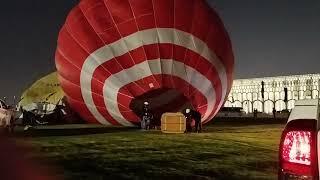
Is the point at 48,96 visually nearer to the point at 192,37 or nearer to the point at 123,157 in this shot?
the point at 192,37

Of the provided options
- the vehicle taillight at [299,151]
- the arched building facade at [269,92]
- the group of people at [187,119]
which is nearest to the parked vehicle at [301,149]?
the vehicle taillight at [299,151]

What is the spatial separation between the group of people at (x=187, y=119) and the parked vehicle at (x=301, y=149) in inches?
776

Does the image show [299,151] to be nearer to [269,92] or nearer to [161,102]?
[161,102]

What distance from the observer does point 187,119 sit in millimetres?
23781

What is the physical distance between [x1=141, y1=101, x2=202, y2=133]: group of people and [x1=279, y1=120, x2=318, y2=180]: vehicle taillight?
19738 millimetres

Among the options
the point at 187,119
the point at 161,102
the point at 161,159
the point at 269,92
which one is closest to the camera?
the point at 161,159

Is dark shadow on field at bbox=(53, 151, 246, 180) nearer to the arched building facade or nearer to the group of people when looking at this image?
the group of people

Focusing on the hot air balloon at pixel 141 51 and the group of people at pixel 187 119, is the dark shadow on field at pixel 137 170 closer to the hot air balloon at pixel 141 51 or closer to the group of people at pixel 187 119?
the hot air balloon at pixel 141 51

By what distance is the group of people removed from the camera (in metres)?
23.4

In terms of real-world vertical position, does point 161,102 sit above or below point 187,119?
above

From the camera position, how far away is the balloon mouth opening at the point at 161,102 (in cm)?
2512

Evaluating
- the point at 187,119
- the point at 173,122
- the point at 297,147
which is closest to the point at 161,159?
the point at 297,147

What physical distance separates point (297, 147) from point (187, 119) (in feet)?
66.7

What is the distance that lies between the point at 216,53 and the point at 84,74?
5373mm
